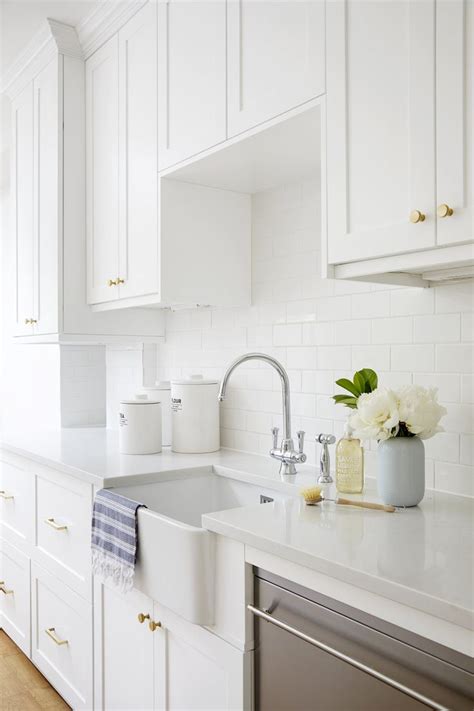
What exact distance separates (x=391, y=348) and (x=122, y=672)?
132 cm

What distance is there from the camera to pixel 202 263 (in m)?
2.41

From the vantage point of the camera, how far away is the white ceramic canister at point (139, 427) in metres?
2.47

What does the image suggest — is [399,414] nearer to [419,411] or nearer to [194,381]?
[419,411]

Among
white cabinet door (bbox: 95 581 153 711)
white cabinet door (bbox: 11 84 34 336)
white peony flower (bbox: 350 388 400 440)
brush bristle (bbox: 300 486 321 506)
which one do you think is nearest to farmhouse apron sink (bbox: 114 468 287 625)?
white cabinet door (bbox: 95 581 153 711)

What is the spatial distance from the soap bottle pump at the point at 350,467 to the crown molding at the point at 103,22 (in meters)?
1.87

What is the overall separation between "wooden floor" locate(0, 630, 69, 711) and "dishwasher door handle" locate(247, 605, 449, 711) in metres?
1.49

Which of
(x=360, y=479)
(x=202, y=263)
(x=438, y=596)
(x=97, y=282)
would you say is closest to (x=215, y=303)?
(x=202, y=263)

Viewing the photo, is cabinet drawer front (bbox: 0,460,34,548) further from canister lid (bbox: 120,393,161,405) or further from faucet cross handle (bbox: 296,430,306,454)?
faucet cross handle (bbox: 296,430,306,454)

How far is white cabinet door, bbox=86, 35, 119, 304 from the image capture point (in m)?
2.64

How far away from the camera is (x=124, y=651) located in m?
1.94

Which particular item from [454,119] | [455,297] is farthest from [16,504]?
[454,119]

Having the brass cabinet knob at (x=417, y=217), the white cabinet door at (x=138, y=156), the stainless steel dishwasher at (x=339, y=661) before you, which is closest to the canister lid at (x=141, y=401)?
the white cabinet door at (x=138, y=156)

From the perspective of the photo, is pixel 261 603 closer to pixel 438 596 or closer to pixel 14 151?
pixel 438 596

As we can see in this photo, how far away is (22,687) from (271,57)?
8.31 feet
